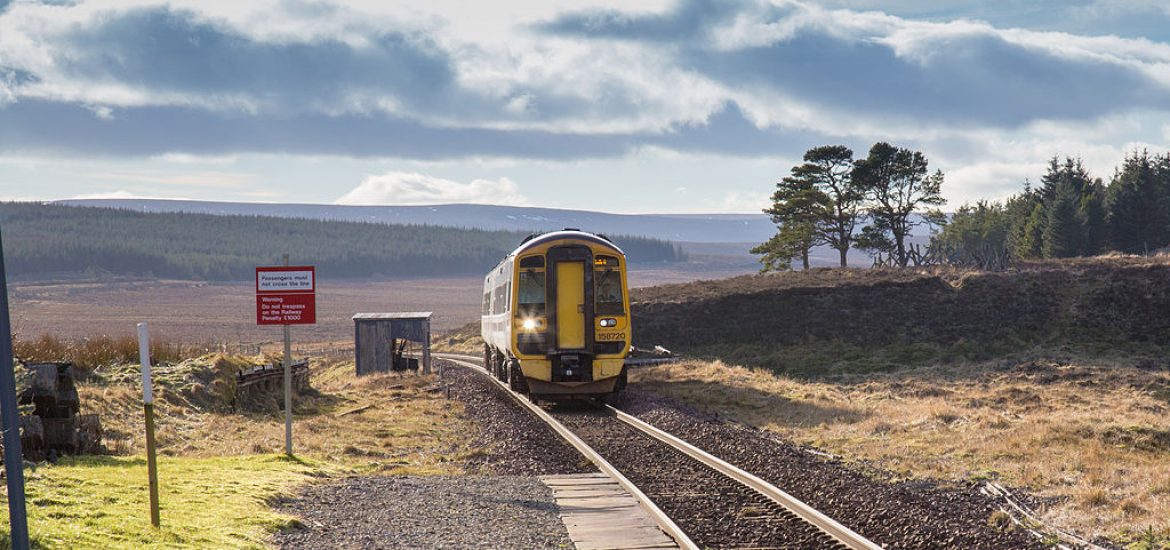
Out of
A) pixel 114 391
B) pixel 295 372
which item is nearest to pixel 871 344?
pixel 295 372

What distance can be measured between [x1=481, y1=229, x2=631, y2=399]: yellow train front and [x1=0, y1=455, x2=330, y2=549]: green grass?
9.48 metres

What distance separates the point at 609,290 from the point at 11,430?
54.7 feet

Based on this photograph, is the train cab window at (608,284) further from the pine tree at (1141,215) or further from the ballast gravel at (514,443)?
the pine tree at (1141,215)

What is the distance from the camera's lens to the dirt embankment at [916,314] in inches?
1483

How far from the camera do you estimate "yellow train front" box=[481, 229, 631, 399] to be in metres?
22.1

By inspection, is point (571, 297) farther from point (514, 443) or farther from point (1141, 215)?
point (1141, 215)

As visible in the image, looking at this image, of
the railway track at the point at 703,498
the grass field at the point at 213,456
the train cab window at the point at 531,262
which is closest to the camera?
the grass field at the point at 213,456

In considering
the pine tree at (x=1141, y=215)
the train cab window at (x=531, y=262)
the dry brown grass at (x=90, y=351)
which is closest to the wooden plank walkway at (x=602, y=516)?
the train cab window at (x=531, y=262)

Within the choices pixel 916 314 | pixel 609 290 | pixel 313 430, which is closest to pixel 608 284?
pixel 609 290

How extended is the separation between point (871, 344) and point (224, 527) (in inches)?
1330

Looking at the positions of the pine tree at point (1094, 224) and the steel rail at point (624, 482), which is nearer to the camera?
the steel rail at point (624, 482)

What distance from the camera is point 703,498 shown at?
37.4 feet

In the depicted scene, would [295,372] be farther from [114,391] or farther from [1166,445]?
[1166,445]

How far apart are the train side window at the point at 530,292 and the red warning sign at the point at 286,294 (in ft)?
27.0
